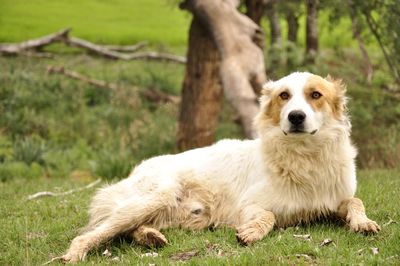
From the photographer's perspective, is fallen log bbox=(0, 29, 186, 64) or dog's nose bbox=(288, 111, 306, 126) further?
fallen log bbox=(0, 29, 186, 64)

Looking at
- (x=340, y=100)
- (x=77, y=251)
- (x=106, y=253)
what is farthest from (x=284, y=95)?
(x=77, y=251)

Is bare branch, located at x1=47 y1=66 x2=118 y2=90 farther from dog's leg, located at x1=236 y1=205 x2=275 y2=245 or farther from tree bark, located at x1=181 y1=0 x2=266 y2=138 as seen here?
dog's leg, located at x1=236 y1=205 x2=275 y2=245

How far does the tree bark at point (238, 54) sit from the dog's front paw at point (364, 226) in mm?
3136

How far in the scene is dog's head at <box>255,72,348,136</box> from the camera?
18.0 ft

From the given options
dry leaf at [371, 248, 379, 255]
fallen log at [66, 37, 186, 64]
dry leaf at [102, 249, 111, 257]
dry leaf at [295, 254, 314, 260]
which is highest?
dry leaf at [371, 248, 379, 255]

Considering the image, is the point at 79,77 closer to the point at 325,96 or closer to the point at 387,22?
the point at 387,22

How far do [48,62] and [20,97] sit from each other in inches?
227

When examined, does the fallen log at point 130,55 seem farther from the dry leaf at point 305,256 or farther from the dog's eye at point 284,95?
the dry leaf at point 305,256

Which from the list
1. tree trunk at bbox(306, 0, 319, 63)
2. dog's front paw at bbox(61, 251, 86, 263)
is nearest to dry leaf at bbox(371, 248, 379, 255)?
dog's front paw at bbox(61, 251, 86, 263)

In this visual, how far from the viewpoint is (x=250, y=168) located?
6.18 meters

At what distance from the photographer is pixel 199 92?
11.7m

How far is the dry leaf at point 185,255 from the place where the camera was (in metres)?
5.09

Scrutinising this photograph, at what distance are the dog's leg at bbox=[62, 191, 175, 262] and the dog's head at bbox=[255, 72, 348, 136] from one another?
112 centimetres

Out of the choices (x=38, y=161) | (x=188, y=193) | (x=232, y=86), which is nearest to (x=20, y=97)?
(x=38, y=161)
